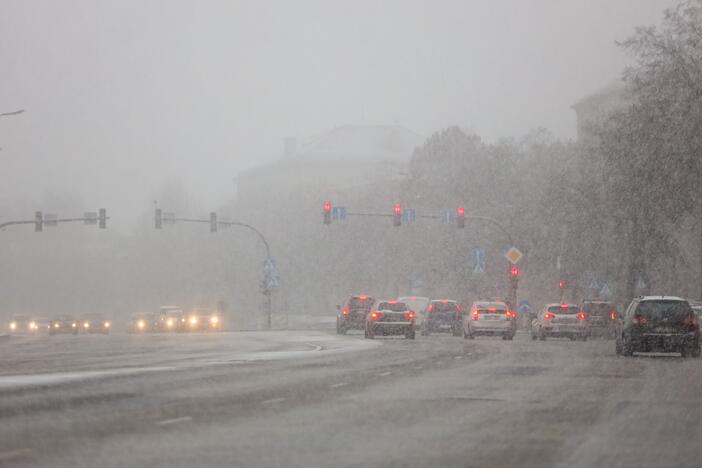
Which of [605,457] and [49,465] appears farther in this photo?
[605,457]

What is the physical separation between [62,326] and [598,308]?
154ft

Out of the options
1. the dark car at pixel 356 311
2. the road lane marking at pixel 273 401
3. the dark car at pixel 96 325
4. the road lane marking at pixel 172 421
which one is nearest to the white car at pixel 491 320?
the dark car at pixel 356 311

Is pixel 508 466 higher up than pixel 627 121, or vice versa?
pixel 627 121

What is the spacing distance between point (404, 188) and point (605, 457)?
75.8 meters

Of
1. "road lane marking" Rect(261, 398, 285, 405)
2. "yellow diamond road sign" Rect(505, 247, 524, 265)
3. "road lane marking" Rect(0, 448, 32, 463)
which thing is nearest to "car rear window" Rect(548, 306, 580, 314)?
"yellow diamond road sign" Rect(505, 247, 524, 265)

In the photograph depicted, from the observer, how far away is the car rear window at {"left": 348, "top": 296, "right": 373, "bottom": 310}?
5942cm

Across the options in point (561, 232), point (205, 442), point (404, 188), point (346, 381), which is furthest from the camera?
point (404, 188)

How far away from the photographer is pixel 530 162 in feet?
282

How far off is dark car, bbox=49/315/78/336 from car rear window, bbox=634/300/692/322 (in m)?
62.0

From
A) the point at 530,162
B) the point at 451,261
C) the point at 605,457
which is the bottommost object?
the point at 605,457

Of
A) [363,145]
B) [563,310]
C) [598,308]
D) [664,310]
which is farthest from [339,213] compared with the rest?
[363,145]

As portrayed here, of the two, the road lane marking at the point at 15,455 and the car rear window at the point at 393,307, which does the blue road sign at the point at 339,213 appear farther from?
the road lane marking at the point at 15,455

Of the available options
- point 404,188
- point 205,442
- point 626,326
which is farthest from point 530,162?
point 205,442

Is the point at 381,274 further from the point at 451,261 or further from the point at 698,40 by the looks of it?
the point at 698,40
